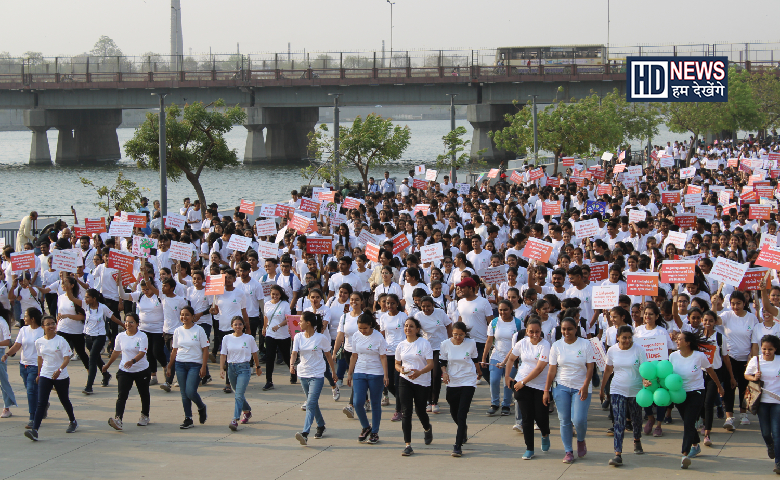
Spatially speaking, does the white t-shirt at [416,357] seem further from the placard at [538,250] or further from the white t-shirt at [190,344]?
→ the placard at [538,250]

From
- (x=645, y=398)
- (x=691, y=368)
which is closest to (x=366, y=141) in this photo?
(x=691, y=368)

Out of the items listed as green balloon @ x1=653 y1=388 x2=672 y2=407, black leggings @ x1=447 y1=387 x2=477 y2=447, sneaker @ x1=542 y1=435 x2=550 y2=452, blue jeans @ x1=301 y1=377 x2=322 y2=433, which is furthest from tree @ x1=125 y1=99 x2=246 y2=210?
green balloon @ x1=653 y1=388 x2=672 y2=407

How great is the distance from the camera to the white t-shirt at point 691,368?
9156mm

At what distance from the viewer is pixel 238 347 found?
10.7m

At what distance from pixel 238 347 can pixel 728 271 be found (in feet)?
20.4

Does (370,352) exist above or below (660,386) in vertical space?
above

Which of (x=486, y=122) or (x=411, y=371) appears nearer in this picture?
(x=411, y=371)

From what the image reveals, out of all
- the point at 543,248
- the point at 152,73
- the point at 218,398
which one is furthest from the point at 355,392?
the point at 152,73

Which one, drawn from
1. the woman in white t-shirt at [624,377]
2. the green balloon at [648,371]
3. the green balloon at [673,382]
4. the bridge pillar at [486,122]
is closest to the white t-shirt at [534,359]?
the woman in white t-shirt at [624,377]

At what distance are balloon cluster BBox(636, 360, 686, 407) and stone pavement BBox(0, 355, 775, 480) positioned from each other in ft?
2.09

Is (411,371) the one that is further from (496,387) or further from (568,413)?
(496,387)

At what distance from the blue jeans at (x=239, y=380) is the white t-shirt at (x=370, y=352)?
4.95 ft

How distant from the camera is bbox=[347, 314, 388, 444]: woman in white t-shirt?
9875mm

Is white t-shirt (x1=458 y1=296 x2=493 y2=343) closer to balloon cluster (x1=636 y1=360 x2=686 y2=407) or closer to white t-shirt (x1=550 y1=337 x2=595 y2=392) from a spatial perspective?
white t-shirt (x1=550 y1=337 x2=595 y2=392)
